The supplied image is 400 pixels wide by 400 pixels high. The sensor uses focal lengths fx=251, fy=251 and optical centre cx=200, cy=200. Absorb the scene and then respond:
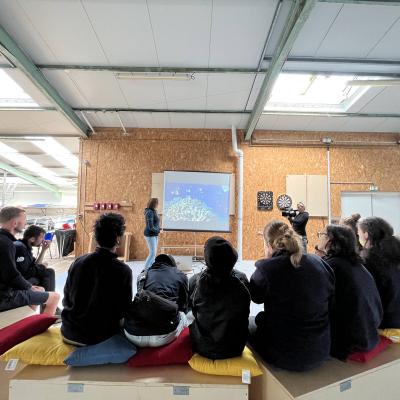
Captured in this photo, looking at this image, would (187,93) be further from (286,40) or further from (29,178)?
(29,178)

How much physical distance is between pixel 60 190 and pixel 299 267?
17.5 meters

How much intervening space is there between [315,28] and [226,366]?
3.71 m

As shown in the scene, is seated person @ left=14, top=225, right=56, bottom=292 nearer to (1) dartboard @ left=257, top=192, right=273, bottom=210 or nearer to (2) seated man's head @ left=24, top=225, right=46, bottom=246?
(2) seated man's head @ left=24, top=225, right=46, bottom=246

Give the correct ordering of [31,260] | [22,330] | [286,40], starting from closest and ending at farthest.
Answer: [22,330]
[31,260]
[286,40]

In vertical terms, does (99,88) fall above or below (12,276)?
above

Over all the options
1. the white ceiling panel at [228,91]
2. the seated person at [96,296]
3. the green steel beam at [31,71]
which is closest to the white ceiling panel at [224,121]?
the white ceiling panel at [228,91]

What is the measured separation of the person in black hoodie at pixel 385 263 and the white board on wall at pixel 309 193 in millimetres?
4483

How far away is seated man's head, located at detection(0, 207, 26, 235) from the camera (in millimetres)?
2154

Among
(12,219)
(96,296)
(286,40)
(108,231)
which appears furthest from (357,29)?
(12,219)

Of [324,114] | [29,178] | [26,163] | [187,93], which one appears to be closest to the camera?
[187,93]

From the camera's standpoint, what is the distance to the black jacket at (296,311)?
1336mm

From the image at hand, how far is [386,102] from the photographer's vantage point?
4.93 metres

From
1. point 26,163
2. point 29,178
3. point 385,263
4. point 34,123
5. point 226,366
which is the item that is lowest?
point 226,366

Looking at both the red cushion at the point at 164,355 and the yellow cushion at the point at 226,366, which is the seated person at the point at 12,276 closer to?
the red cushion at the point at 164,355
